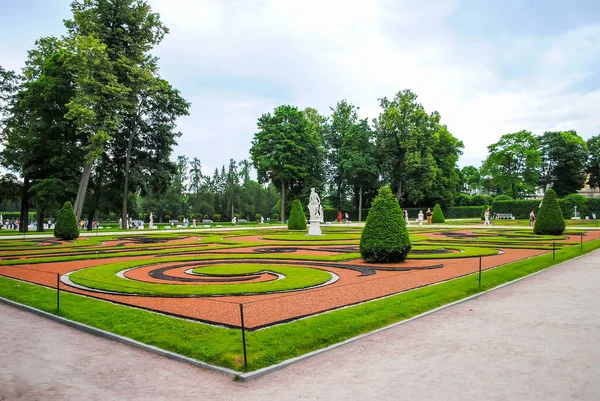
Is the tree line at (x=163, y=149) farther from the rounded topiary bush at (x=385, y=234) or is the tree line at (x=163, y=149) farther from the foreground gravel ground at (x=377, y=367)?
the foreground gravel ground at (x=377, y=367)

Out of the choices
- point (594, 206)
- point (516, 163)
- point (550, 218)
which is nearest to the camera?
point (550, 218)

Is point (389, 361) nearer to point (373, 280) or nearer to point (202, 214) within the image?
point (373, 280)

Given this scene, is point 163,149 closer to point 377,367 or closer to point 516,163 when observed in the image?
point 377,367

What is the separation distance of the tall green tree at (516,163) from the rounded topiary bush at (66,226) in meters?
61.7

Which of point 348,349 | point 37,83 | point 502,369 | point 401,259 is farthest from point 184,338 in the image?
point 37,83

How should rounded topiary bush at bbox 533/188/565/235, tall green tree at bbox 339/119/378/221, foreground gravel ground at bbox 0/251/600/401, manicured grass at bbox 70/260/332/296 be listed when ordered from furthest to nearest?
tall green tree at bbox 339/119/378/221 < rounded topiary bush at bbox 533/188/565/235 < manicured grass at bbox 70/260/332/296 < foreground gravel ground at bbox 0/251/600/401

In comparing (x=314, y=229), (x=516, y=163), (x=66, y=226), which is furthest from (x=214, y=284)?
(x=516, y=163)

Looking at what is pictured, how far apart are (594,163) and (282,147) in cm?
5908

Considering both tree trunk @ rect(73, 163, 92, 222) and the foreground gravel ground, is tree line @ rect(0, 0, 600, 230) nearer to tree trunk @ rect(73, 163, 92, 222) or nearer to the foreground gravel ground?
tree trunk @ rect(73, 163, 92, 222)

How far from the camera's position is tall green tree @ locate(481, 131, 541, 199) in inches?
2628

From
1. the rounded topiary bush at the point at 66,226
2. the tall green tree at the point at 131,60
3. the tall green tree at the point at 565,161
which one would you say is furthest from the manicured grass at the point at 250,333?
the tall green tree at the point at 565,161

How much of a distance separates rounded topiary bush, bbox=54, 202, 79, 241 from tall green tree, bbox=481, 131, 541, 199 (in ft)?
202

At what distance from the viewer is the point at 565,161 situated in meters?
71.3

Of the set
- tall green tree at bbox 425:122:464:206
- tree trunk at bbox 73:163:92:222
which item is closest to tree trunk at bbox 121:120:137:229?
tree trunk at bbox 73:163:92:222
